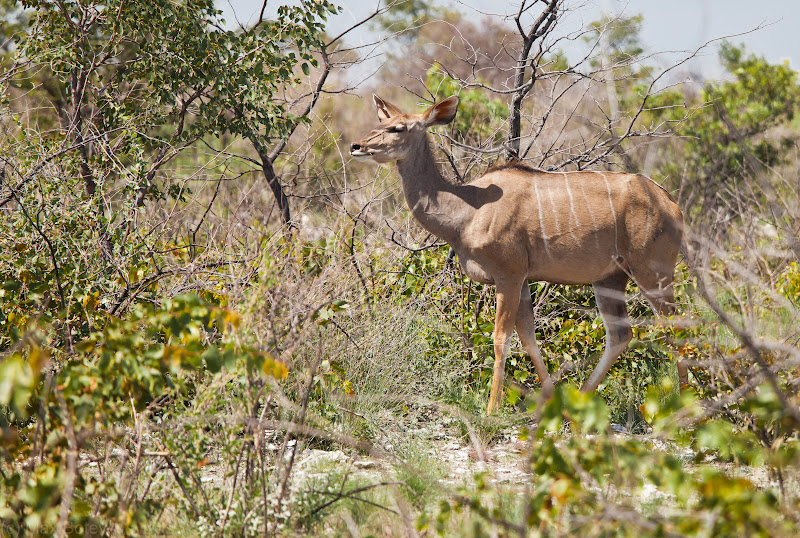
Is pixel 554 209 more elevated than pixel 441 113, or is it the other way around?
pixel 441 113

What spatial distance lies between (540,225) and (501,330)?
2.46ft

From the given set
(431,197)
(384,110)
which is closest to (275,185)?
(384,110)

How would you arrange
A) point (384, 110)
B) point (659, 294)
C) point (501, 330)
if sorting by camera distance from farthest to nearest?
1. point (384, 110)
2. point (501, 330)
3. point (659, 294)

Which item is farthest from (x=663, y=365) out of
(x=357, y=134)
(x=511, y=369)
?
(x=357, y=134)

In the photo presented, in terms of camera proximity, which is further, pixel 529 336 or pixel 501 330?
pixel 529 336

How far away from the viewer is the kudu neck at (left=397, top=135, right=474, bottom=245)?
219 inches

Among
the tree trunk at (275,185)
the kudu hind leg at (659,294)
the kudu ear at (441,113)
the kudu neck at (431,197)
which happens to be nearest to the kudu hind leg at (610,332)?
the kudu hind leg at (659,294)

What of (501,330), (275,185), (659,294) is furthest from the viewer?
(275,185)

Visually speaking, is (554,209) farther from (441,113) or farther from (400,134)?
(400,134)

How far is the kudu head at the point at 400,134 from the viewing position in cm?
553

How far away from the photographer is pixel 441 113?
18.7ft

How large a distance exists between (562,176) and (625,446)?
324 cm

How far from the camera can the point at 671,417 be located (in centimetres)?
287

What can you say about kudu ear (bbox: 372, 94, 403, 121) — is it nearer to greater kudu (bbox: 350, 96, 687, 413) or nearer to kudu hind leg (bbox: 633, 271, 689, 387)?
greater kudu (bbox: 350, 96, 687, 413)
